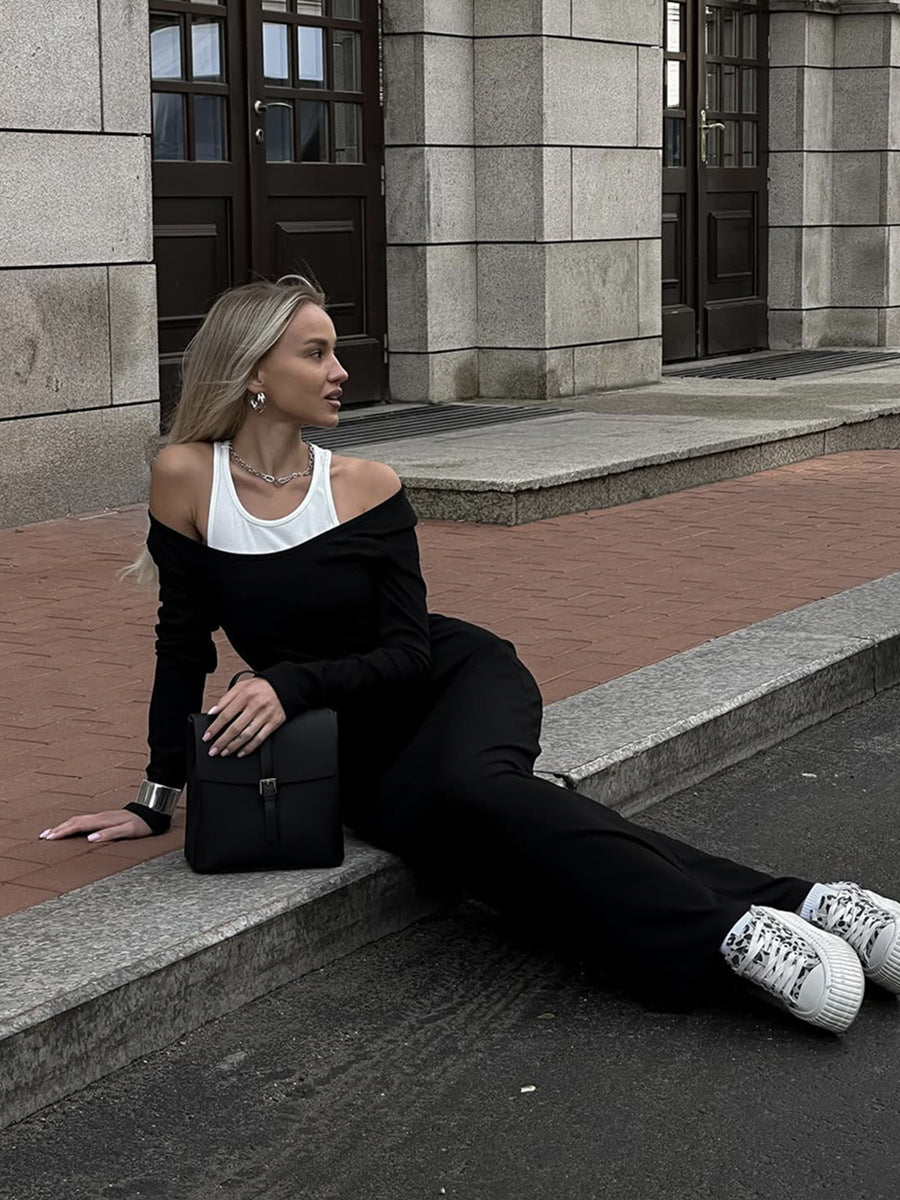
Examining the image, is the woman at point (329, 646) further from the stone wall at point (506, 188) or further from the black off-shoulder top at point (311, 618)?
the stone wall at point (506, 188)

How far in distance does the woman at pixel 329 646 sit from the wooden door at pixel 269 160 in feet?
19.4

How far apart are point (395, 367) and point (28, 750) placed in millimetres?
7333

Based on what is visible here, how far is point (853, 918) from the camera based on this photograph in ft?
12.6

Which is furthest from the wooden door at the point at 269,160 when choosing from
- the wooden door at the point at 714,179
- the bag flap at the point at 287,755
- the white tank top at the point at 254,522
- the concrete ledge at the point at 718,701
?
the bag flap at the point at 287,755

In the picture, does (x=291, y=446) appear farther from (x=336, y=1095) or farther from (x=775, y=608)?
(x=775, y=608)

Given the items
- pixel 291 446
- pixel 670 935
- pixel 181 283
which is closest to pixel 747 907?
pixel 670 935

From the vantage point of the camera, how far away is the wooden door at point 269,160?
1049cm

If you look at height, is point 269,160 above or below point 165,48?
below

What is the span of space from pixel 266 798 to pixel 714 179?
11.9m

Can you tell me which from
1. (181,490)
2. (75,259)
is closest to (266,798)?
(181,490)

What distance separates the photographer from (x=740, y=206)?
15.6 m

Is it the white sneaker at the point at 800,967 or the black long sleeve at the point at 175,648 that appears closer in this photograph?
the white sneaker at the point at 800,967

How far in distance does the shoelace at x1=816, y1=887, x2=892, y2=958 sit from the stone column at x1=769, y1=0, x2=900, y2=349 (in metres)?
12.6

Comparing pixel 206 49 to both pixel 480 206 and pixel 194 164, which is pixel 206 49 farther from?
pixel 480 206
